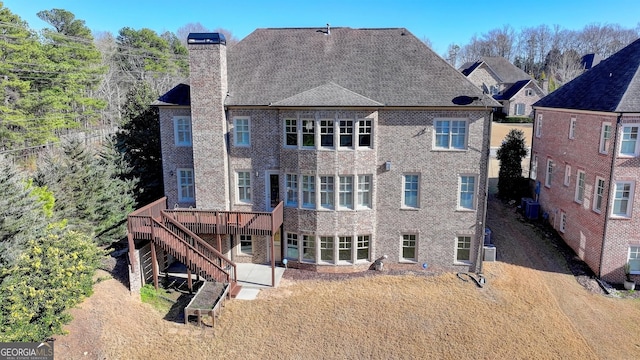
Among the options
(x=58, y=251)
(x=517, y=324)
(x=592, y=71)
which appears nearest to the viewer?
(x=58, y=251)

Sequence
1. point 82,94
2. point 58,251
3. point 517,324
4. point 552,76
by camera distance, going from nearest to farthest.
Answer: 1. point 58,251
2. point 517,324
3. point 82,94
4. point 552,76

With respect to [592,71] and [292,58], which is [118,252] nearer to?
[292,58]

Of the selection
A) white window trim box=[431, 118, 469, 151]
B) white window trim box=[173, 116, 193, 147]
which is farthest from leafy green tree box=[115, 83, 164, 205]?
white window trim box=[431, 118, 469, 151]

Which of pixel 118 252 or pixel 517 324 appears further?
pixel 118 252

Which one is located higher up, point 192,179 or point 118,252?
point 192,179

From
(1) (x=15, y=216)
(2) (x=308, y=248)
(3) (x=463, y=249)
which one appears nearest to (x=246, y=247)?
(2) (x=308, y=248)

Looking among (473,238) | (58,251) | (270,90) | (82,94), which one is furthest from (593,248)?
(82,94)

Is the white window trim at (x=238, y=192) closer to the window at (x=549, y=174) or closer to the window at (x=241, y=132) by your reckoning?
the window at (x=241, y=132)
